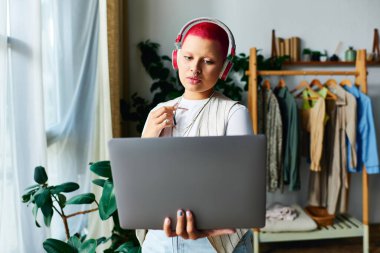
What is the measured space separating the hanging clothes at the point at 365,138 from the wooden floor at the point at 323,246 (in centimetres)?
61

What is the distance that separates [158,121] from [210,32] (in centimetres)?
23

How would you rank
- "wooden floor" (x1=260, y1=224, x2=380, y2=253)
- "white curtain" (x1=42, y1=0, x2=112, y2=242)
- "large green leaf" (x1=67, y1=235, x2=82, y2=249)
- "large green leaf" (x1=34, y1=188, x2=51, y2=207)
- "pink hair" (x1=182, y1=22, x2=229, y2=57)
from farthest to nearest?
"wooden floor" (x1=260, y1=224, x2=380, y2=253) < "white curtain" (x1=42, y1=0, x2=112, y2=242) < "large green leaf" (x1=67, y1=235, x2=82, y2=249) < "large green leaf" (x1=34, y1=188, x2=51, y2=207) < "pink hair" (x1=182, y1=22, x2=229, y2=57)

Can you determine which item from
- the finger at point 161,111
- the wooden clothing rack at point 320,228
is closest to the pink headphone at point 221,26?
the finger at point 161,111

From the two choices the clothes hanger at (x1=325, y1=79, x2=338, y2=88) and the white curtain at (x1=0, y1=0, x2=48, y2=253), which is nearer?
the white curtain at (x1=0, y1=0, x2=48, y2=253)

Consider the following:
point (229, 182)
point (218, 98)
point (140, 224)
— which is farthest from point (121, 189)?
point (218, 98)

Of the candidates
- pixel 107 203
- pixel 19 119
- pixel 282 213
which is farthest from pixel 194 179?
pixel 282 213

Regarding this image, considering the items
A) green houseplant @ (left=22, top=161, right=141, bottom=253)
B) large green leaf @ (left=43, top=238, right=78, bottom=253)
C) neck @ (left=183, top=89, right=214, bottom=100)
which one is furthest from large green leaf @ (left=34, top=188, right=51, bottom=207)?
neck @ (left=183, top=89, right=214, bottom=100)

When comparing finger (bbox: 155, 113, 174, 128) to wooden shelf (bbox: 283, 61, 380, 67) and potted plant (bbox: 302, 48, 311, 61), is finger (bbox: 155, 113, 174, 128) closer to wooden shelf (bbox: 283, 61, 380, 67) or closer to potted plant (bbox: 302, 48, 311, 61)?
wooden shelf (bbox: 283, 61, 380, 67)

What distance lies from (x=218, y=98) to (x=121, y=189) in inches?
12.7

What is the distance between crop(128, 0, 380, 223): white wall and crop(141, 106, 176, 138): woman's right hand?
1.95 m

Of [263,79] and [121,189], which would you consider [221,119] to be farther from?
[263,79]

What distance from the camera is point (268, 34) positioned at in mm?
2754

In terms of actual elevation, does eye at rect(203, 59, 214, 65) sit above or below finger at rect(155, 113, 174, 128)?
above

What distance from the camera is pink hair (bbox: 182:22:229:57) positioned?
2.49ft
